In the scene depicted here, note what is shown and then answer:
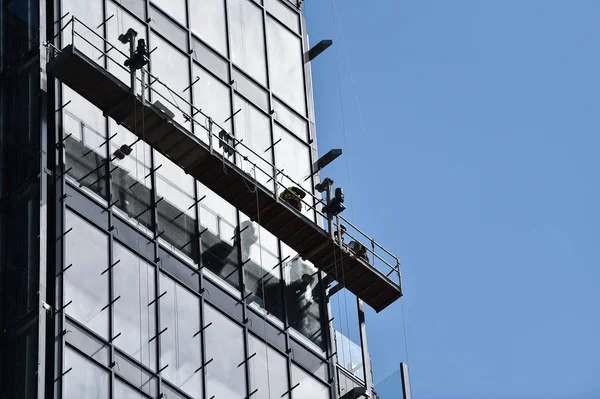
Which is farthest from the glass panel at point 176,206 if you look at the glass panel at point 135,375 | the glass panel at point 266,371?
the glass panel at point 135,375

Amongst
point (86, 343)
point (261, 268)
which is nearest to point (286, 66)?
point (261, 268)

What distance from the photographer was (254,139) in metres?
41.9

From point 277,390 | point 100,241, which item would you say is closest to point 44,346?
point 100,241

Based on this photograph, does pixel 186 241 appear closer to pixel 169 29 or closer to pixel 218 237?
pixel 218 237

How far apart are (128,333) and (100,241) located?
2.47 metres

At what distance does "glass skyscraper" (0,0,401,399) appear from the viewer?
110ft

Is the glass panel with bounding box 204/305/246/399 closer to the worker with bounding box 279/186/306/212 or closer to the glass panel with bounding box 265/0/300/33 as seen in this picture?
the worker with bounding box 279/186/306/212

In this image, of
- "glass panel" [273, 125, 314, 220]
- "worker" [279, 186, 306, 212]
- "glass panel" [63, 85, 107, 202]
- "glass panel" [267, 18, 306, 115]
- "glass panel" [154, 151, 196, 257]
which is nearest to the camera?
"glass panel" [63, 85, 107, 202]

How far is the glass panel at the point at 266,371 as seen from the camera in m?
37.7

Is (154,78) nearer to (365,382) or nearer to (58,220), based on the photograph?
(58,220)

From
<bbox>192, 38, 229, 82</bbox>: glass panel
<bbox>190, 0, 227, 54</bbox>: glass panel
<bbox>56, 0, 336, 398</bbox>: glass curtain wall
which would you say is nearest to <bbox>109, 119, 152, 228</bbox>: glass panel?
<bbox>56, 0, 336, 398</bbox>: glass curtain wall

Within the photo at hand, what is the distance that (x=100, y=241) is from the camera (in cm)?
3478

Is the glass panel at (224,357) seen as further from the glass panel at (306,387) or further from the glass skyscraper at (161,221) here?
the glass panel at (306,387)

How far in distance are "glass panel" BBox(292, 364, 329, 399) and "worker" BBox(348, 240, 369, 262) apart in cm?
401
